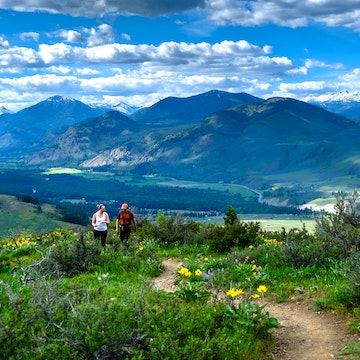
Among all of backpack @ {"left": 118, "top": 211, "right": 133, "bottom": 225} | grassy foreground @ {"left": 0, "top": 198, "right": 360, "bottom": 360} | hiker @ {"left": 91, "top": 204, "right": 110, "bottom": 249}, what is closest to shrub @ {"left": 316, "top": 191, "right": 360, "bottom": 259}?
grassy foreground @ {"left": 0, "top": 198, "right": 360, "bottom": 360}

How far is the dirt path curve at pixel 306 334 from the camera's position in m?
7.43

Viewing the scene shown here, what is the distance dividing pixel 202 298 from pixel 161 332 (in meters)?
3.22

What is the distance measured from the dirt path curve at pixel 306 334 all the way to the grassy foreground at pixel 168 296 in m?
0.26

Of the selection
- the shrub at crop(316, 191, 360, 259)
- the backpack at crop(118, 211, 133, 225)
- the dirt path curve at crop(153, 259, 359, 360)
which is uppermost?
the shrub at crop(316, 191, 360, 259)

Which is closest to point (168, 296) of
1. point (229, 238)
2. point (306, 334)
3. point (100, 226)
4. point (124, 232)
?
point (306, 334)

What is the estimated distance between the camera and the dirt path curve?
7.43m

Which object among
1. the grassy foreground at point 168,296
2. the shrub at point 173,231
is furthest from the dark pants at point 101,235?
the shrub at point 173,231

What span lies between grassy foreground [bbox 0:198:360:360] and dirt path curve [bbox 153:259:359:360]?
26cm

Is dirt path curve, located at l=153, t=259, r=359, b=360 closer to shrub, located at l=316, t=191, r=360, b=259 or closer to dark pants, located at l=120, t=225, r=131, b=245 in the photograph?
shrub, located at l=316, t=191, r=360, b=259

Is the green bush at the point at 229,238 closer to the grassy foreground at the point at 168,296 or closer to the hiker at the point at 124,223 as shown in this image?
the grassy foreground at the point at 168,296

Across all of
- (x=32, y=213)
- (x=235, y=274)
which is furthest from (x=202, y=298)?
(x=32, y=213)

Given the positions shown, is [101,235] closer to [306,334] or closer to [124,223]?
[124,223]

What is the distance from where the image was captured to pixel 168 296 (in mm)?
9477

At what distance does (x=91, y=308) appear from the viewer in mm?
Answer: 6602
